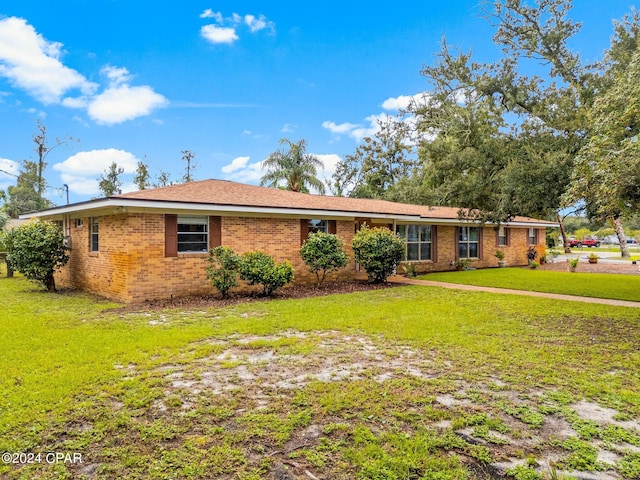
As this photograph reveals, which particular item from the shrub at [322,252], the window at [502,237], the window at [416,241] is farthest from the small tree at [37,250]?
the window at [502,237]

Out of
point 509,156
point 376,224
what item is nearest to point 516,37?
point 509,156

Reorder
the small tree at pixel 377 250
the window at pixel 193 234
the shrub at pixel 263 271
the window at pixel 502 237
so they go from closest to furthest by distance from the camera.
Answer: the shrub at pixel 263 271 < the window at pixel 193 234 < the small tree at pixel 377 250 < the window at pixel 502 237

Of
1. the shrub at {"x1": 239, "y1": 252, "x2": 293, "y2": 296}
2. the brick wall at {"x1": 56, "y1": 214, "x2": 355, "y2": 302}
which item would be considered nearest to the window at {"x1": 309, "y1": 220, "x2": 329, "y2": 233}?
the brick wall at {"x1": 56, "y1": 214, "x2": 355, "y2": 302}

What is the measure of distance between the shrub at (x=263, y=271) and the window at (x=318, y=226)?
2.95m

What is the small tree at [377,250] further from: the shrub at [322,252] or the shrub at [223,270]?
the shrub at [223,270]

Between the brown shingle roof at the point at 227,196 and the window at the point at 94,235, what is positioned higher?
the brown shingle roof at the point at 227,196

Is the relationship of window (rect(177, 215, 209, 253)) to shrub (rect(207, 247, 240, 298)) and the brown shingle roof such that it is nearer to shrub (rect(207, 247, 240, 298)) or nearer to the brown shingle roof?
the brown shingle roof

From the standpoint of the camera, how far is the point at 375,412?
3.91m

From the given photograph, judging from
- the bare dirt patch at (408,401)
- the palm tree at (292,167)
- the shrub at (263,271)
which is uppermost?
the palm tree at (292,167)

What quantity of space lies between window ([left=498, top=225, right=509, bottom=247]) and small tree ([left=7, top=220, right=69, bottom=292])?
816 inches

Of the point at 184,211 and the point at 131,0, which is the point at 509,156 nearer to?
the point at 184,211

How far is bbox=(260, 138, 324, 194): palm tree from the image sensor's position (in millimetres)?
28047

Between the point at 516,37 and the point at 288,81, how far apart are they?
11.7 metres

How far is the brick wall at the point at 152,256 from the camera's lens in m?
10.7
